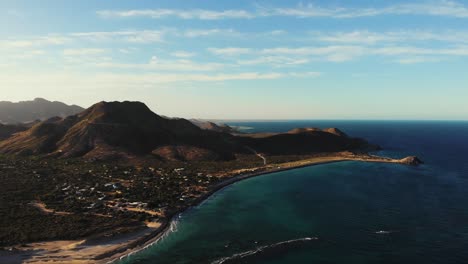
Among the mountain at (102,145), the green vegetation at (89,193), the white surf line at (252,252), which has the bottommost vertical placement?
the white surf line at (252,252)

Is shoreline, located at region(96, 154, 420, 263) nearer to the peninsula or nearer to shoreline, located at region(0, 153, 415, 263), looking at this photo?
shoreline, located at region(0, 153, 415, 263)

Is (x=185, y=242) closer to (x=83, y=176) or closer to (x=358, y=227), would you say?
(x=358, y=227)

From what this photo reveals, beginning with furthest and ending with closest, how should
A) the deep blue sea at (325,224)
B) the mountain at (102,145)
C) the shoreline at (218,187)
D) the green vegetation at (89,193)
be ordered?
the mountain at (102,145) < the green vegetation at (89,193) < the shoreline at (218,187) < the deep blue sea at (325,224)

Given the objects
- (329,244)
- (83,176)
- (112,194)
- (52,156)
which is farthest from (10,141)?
(329,244)

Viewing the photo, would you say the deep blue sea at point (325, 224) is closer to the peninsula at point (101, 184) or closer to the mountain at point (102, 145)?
the peninsula at point (101, 184)

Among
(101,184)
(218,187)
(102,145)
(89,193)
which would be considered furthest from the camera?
(102,145)

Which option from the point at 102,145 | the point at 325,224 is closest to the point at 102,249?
the point at 325,224

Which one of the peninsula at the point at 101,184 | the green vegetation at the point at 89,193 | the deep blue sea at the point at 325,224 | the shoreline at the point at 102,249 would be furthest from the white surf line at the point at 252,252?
the green vegetation at the point at 89,193

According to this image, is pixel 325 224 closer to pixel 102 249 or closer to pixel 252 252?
pixel 252 252
